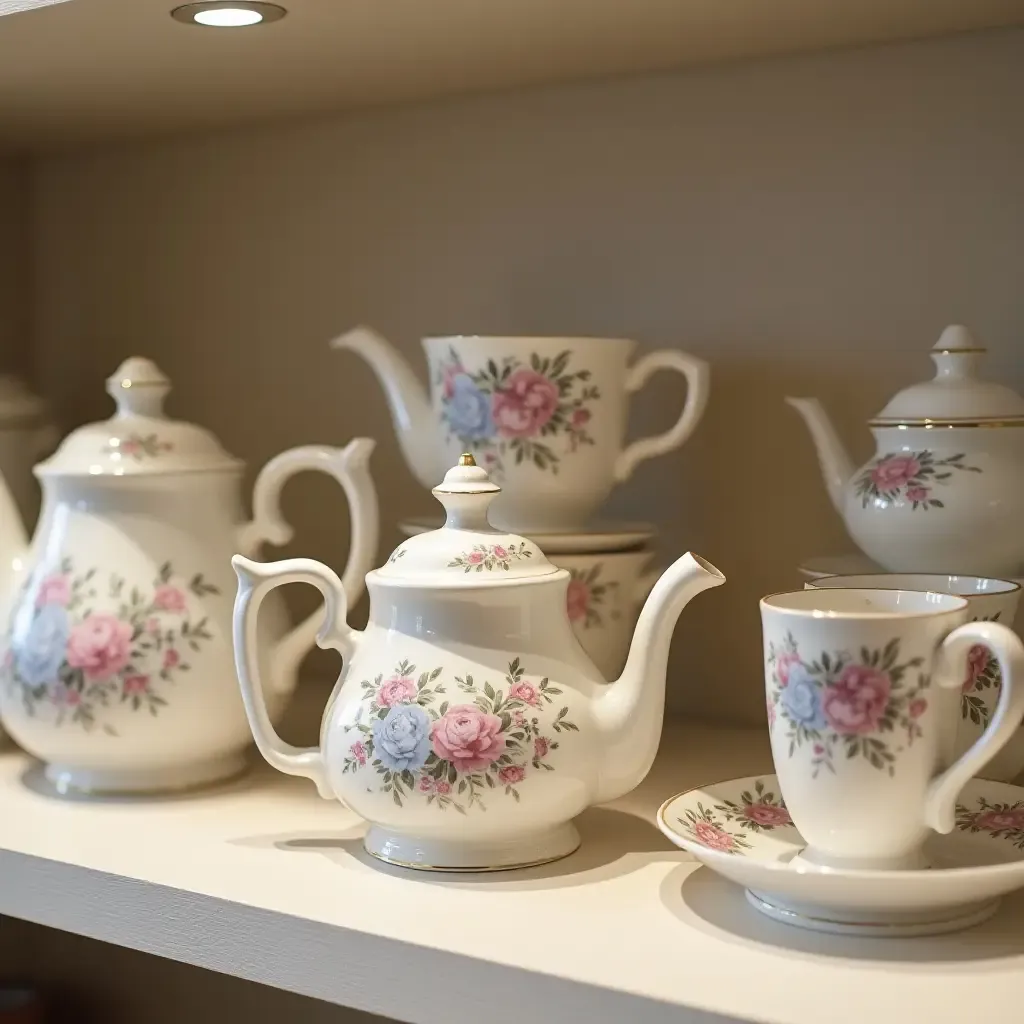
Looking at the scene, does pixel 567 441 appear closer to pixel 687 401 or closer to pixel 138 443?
pixel 687 401

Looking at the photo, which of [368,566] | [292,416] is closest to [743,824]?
[368,566]

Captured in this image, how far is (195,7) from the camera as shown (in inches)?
30.2

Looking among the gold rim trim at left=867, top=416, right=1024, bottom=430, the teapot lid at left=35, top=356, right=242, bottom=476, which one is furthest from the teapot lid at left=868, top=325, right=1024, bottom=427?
the teapot lid at left=35, top=356, right=242, bottom=476

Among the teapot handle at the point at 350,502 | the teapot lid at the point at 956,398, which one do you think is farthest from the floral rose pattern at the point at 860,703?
the teapot handle at the point at 350,502

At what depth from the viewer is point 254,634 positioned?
2.37 feet

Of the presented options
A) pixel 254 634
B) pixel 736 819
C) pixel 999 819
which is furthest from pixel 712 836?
pixel 254 634

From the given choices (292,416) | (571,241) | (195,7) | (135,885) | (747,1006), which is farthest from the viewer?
(292,416)

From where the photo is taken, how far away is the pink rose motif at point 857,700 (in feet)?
1.92

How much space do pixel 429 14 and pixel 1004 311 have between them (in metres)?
0.37

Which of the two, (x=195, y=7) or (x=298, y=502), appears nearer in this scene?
(x=195, y=7)

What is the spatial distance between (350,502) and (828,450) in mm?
278

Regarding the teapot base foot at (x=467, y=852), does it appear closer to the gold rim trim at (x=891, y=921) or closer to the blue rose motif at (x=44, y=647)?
the gold rim trim at (x=891, y=921)

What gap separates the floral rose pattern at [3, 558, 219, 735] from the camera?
31.3 inches

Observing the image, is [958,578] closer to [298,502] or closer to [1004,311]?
[1004,311]
